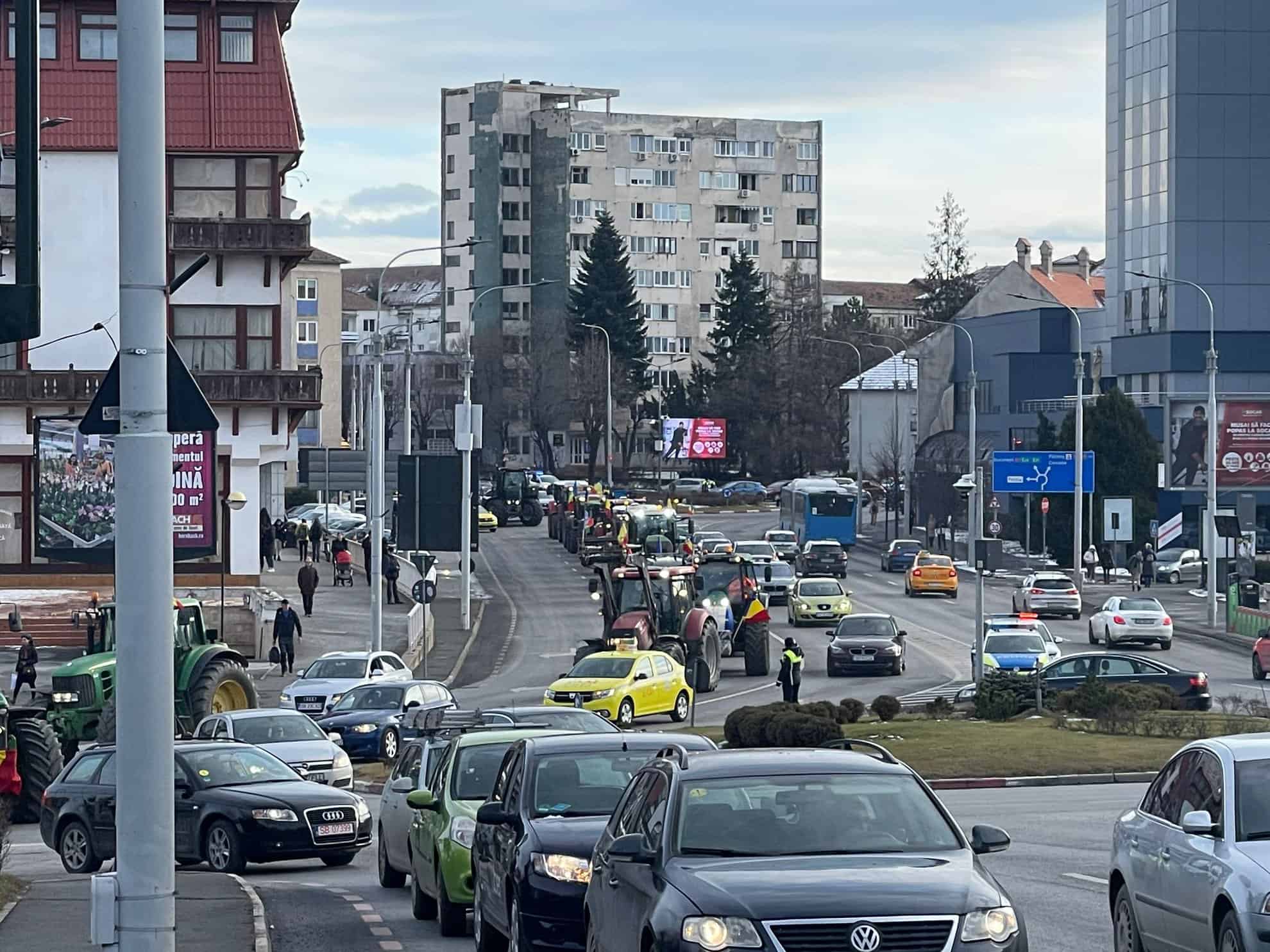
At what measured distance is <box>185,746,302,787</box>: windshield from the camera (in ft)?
67.5

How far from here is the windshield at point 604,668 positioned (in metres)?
36.8

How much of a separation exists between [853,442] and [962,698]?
90170 millimetres

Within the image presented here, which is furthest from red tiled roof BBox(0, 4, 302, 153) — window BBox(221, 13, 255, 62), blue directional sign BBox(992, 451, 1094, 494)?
blue directional sign BBox(992, 451, 1094, 494)

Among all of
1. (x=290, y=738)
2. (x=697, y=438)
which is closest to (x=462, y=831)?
(x=290, y=738)

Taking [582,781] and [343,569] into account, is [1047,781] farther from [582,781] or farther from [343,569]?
[343,569]

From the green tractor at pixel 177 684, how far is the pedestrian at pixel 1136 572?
47.2m

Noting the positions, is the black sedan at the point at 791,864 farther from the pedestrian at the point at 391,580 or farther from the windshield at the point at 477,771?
the pedestrian at the point at 391,580

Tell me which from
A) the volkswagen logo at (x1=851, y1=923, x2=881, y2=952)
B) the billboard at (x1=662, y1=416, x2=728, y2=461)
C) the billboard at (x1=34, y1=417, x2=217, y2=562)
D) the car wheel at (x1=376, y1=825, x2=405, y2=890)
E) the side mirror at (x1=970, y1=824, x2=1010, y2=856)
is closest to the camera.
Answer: the volkswagen logo at (x1=851, y1=923, x2=881, y2=952)

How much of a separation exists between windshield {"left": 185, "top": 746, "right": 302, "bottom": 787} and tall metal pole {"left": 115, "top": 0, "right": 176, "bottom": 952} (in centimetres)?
1120

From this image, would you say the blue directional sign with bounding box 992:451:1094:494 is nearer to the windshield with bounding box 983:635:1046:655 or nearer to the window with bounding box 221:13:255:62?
the window with bounding box 221:13:255:62

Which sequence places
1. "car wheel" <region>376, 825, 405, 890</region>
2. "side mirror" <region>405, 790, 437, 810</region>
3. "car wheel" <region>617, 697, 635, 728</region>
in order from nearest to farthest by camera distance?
"side mirror" <region>405, 790, 437, 810</region> < "car wheel" <region>376, 825, 405, 890</region> < "car wheel" <region>617, 697, 635, 728</region>

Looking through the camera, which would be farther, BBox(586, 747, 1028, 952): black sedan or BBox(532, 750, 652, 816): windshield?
BBox(532, 750, 652, 816): windshield

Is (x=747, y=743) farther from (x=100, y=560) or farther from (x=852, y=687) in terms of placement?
(x=100, y=560)

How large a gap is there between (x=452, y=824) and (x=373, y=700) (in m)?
18.9
